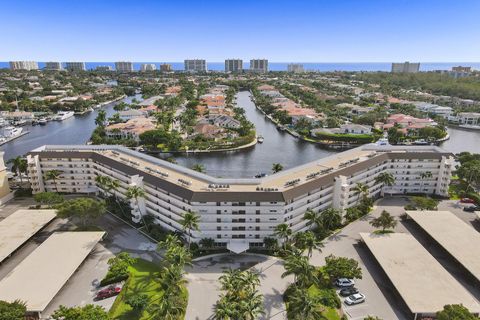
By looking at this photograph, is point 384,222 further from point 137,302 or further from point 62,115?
point 62,115

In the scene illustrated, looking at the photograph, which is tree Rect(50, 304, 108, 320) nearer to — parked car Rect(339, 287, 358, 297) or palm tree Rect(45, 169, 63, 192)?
parked car Rect(339, 287, 358, 297)

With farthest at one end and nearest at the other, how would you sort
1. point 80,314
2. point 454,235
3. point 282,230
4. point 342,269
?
point 454,235 < point 282,230 < point 342,269 < point 80,314

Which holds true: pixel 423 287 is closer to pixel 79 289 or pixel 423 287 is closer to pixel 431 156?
pixel 431 156

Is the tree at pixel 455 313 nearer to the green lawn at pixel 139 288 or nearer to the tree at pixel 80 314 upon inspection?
the green lawn at pixel 139 288

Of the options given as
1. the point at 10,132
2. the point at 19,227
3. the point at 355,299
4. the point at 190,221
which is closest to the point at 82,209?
the point at 19,227

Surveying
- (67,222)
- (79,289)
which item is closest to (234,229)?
(79,289)

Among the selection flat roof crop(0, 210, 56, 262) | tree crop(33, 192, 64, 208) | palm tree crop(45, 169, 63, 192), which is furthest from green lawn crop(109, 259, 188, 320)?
palm tree crop(45, 169, 63, 192)

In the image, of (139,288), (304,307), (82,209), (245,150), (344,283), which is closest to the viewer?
(304,307)
